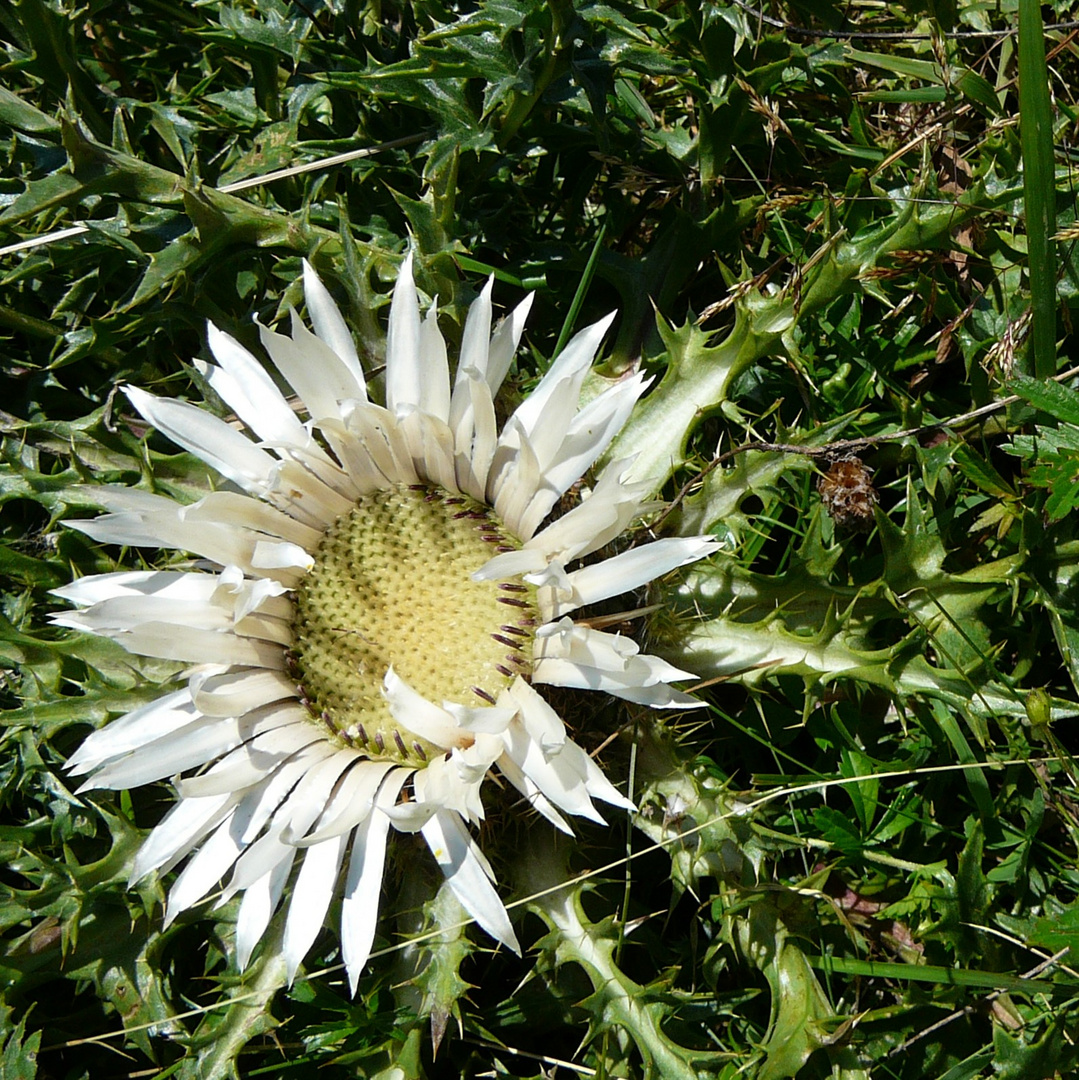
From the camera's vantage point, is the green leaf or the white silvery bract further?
the green leaf

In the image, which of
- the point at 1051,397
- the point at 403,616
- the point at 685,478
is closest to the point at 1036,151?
the point at 1051,397

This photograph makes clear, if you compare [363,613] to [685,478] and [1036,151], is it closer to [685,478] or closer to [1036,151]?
[685,478]

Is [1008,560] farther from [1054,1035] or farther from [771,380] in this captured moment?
[1054,1035]

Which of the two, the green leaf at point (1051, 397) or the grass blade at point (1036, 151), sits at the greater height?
the grass blade at point (1036, 151)

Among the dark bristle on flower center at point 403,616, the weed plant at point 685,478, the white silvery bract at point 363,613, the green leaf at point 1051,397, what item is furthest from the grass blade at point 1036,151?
the dark bristle on flower center at point 403,616

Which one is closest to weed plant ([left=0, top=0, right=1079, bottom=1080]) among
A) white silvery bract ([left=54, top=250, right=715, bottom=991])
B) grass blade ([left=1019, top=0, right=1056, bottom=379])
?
grass blade ([left=1019, top=0, right=1056, bottom=379])

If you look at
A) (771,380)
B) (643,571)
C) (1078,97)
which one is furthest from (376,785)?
(1078,97)

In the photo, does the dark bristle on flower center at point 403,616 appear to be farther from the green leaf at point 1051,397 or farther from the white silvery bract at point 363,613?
the green leaf at point 1051,397

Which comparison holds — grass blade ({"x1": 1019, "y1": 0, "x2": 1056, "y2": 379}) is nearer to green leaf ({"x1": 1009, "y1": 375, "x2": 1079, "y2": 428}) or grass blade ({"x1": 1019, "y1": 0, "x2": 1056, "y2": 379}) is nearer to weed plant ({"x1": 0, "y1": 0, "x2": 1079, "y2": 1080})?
weed plant ({"x1": 0, "y1": 0, "x2": 1079, "y2": 1080})
